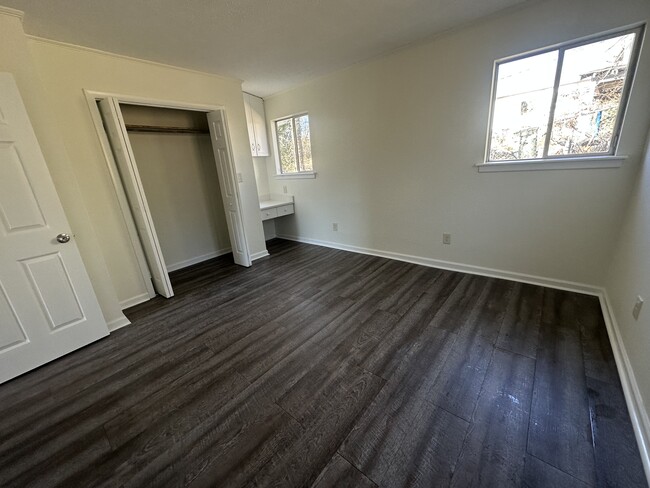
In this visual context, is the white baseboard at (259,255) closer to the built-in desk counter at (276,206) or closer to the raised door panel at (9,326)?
the built-in desk counter at (276,206)

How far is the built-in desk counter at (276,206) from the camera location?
4.32 meters

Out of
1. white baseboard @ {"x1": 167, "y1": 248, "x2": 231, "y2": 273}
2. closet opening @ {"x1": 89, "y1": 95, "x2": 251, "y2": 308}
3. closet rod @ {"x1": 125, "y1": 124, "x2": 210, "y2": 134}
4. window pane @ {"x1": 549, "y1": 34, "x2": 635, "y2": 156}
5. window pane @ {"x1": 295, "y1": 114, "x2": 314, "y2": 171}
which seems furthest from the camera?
window pane @ {"x1": 295, "y1": 114, "x2": 314, "y2": 171}

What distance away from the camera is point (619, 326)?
1.85m

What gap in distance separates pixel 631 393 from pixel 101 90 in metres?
4.66

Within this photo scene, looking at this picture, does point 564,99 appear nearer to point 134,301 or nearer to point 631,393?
point 631,393

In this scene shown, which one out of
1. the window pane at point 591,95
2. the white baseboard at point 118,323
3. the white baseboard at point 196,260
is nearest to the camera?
the window pane at point 591,95

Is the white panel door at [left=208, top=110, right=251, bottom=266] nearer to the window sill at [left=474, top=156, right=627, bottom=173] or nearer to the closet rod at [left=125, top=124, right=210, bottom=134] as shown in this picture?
the closet rod at [left=125, top=124, right=210, bottom=134]

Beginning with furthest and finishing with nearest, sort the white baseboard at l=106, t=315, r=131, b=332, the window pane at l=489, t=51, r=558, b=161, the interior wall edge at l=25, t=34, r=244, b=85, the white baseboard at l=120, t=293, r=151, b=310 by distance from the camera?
the white baseboard at l=120, t=293, r=151, b=310 → the white baseboard at l=106, t=315, r=131, b=332 → the window pane at l=489, t=51, r=558, b=161 → the interior wall edge at l=25, t=34, r=244, b=85

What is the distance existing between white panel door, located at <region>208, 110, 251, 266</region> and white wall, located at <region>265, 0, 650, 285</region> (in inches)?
52.9

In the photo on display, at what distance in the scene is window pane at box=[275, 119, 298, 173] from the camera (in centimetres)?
450

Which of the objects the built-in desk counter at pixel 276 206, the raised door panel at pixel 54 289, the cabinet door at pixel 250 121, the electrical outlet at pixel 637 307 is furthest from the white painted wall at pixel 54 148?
the electrical outlet at pixel 637 307

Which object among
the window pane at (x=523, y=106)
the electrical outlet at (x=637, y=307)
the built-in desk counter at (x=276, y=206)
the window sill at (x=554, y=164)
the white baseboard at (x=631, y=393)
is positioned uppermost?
the window pane at (x=523, y=106)

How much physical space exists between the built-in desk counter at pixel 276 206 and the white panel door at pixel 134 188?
5.50 ft

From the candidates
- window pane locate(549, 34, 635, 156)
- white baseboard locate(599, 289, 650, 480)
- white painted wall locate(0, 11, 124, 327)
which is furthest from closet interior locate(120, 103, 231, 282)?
white baseboard locate(599, 289, 650, 480)
